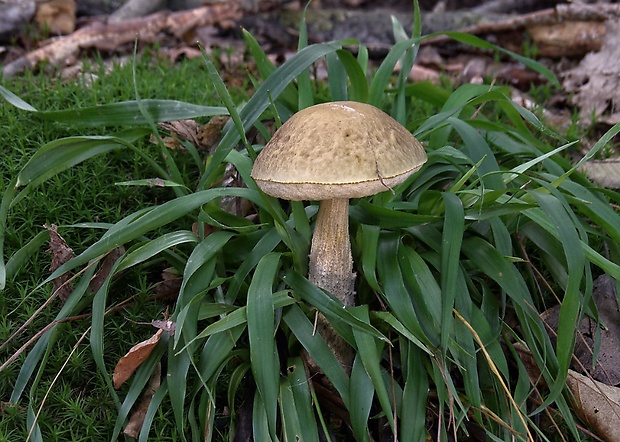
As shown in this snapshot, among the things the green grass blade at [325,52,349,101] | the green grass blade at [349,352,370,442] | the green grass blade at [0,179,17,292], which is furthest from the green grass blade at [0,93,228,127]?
the green grass blade at [349,352,370,442]

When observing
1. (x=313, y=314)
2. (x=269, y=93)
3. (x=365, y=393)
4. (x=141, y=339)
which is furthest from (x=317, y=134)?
(x=141, y=339)

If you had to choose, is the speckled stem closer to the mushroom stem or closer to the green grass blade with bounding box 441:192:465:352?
the mushroom stem

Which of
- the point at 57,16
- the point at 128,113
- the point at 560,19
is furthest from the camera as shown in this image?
the point at 57,16

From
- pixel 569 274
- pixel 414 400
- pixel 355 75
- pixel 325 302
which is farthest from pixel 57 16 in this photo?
pixel 569 274

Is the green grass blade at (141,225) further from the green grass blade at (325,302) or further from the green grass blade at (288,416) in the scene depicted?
the green grass blade at (288,416)

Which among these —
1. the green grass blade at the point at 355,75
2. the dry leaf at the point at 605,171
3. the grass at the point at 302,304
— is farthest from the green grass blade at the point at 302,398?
the dry leaf at the point at 605,171

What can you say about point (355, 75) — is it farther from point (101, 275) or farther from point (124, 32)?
point (124, 32)
